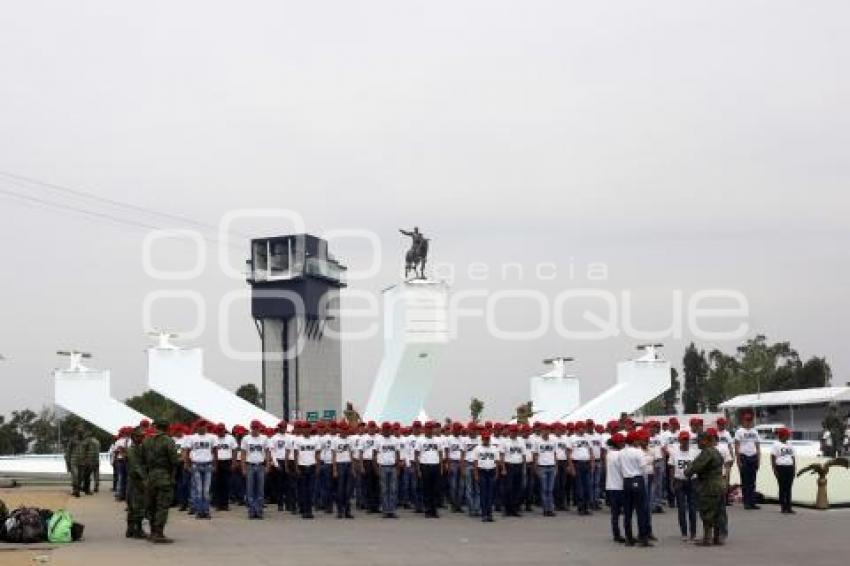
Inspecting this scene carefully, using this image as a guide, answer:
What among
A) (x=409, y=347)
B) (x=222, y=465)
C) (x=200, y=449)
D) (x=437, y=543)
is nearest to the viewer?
(x=437, y=543)

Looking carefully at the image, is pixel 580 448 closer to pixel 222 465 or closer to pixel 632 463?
pixel 632 463

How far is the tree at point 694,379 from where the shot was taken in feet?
257

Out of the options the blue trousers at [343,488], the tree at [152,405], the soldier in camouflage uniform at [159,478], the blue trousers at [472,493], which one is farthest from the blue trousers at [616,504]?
the tree at [152,405]

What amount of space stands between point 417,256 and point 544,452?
1228cm

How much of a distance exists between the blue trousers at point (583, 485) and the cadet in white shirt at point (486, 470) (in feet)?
5.23

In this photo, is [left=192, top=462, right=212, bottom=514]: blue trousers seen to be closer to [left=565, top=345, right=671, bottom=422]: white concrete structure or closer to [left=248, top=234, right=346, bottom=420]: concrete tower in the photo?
[left=565, top=345, right=671, bottom=422]: white concrete structure

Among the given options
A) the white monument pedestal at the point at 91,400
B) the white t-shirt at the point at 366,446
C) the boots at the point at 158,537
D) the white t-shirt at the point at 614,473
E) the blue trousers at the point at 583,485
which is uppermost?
the white monument pedestal at the point at 91,400

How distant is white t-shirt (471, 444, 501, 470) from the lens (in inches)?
652

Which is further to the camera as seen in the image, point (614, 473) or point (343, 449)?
point (343, 449)

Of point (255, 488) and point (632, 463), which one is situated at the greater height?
point (632, 463)

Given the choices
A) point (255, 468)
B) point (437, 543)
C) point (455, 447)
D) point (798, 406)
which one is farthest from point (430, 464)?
point (798, 406)

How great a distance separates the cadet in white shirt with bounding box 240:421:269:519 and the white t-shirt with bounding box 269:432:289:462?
290mm

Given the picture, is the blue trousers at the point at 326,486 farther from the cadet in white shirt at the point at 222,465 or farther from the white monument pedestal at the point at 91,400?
the white monument pedestal at the point at 91,400

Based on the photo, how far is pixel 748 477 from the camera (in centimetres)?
1764
